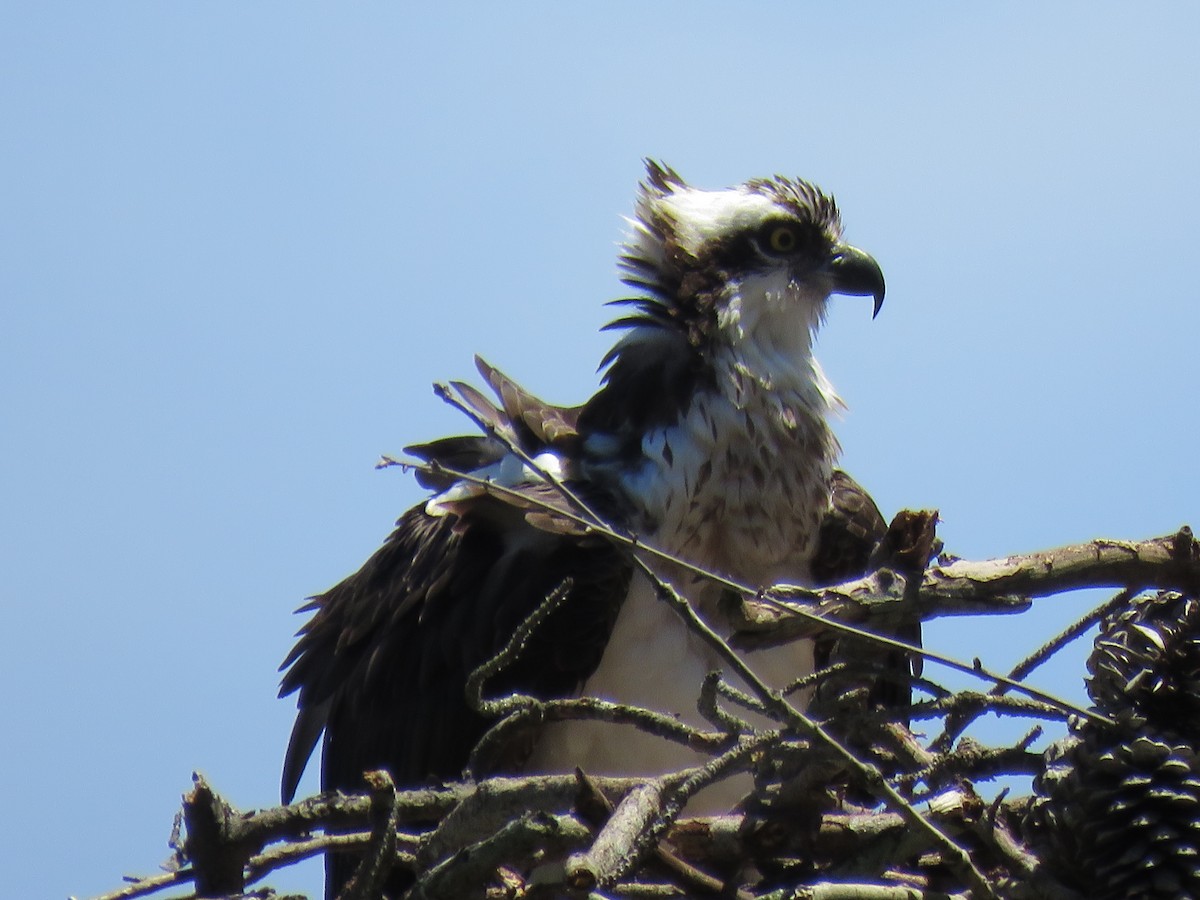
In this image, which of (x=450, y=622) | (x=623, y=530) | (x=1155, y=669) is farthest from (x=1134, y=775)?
(x=450, y=622)

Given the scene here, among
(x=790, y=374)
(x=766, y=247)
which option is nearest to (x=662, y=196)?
(x=766, y=247)

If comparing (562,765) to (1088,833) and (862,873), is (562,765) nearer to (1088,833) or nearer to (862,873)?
(862,873)

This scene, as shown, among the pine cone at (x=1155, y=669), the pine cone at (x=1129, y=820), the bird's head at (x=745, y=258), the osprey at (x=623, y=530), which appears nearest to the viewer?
the pine cone at (x=1129, y=820)

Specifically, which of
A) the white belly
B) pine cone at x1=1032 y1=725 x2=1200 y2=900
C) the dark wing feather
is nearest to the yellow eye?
the dark wing feather

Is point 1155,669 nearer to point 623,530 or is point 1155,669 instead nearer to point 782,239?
point 623,530

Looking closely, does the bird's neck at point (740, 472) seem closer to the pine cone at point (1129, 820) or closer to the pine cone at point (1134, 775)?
the pine cone at point (1134, 775)

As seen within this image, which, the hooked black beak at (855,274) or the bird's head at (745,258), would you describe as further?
the hooked black beak at (855,274)

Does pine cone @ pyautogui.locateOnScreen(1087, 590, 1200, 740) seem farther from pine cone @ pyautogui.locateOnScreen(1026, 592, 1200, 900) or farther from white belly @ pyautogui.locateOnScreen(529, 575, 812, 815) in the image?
white belly @ pyautogui.locateOnScreen(529, 575, 812, 815)

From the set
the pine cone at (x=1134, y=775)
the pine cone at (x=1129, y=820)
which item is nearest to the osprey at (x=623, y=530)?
the pine cone at (x=1134, y=775)
